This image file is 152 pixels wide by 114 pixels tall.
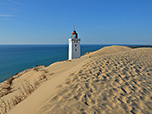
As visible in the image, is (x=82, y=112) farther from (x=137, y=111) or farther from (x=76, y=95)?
(x=137, y=111)

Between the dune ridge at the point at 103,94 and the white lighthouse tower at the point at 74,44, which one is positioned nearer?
the dune ridge at the point at 103,94

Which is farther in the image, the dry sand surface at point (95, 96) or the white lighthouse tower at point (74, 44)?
the white lighthouse tower at point (74, 44)

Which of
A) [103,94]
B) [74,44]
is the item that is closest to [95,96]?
[103,94]

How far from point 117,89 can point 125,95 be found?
1.45 ft

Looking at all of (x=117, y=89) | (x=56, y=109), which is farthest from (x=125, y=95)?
(x=56, y=109)

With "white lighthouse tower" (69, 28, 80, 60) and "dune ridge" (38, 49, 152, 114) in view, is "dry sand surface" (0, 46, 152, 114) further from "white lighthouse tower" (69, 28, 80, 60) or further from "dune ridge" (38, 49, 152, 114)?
"white lighthouse tower" (69, 28, 80, 60)

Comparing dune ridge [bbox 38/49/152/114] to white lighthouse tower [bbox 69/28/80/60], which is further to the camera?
white lighthouse tower [bbox 69/28/80/60]

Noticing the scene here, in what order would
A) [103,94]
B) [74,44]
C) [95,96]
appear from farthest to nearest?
[74,44] < [103,94] < [95,96]

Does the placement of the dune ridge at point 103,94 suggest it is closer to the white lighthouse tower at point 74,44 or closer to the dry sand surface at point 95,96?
the dry sand surface at point 95,96

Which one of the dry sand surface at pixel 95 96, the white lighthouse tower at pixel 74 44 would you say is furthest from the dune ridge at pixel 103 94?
the white lighthouse tower at pixel 74 44

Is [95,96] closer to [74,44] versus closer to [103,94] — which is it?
[103,94]

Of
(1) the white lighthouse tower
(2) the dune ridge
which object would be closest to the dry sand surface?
(2) the dune ridge

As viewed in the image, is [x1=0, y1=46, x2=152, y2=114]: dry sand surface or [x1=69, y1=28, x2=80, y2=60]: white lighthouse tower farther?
[x1=69, y1=28, x2=80, y2=60]: white lighthouse tower

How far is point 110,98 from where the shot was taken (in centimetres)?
411
